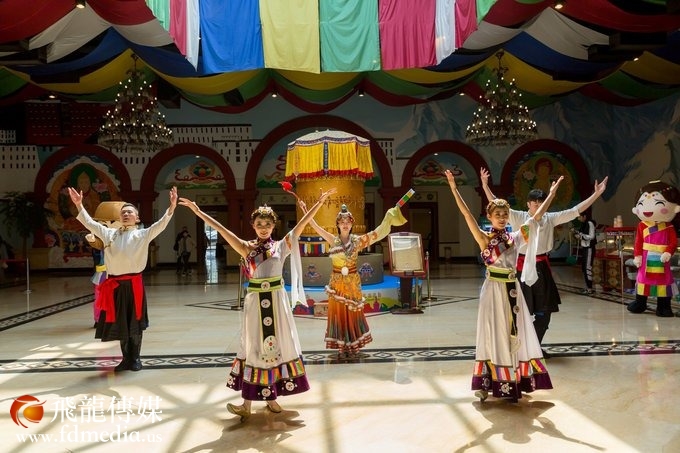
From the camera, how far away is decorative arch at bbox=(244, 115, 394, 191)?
579 inches

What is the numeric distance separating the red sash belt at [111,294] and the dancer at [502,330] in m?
2.75

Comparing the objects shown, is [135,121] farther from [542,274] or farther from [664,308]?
[664,308]

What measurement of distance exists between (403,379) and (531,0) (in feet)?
16.2

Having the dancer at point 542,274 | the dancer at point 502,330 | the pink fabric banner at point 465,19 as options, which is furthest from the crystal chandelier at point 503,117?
the dancer at point 502,330

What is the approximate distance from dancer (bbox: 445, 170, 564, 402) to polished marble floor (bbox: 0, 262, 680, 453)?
145 mm

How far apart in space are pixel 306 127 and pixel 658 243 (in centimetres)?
980

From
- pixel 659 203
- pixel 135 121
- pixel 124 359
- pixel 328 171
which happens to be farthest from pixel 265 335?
pixel 135 121

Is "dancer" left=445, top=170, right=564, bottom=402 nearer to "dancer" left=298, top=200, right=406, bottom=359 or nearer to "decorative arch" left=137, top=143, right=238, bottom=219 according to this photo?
"dancer" left=298, top=200, right=406, bottom=359

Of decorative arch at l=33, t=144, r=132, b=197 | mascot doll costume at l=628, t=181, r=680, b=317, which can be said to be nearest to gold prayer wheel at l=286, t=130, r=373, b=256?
mascot doll costume at l=628, t=181, r=680, b=317

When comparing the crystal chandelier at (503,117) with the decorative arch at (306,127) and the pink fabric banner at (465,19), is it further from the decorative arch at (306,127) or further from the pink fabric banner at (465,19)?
the decorative arch at (306,127)

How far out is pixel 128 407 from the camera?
3.65 meters

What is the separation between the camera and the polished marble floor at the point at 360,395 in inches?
119

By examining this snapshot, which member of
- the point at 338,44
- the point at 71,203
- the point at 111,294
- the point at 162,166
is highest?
the point at 338,44

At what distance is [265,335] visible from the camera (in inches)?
133
